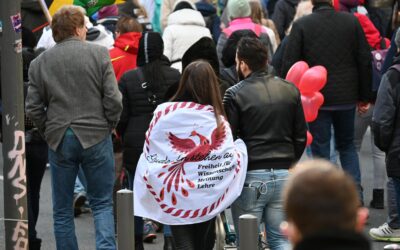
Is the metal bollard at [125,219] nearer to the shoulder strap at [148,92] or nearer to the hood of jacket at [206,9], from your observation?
the shoulder strap at [148,92]

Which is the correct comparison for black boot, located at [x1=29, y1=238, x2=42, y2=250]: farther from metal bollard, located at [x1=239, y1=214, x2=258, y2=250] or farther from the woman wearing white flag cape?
metal bollard, located at [x1=239, y1=214, x2=258, y2=250]

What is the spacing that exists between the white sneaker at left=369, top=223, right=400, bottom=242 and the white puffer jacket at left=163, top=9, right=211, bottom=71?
276 centimetres

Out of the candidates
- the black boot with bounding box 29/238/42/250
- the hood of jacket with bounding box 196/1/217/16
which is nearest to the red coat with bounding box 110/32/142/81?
the black boot with bounding box 29/238/42/250

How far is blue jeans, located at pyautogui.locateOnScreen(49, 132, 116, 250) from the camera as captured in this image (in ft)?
26.7

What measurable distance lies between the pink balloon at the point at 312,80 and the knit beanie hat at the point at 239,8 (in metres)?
2.77

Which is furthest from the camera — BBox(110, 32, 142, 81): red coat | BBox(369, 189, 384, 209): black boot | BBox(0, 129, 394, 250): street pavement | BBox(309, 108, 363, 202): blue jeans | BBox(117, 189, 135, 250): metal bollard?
BBox(369, 189, 384, 209): black boot

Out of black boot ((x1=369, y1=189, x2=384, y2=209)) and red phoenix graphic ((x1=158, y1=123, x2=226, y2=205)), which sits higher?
red phoenix graphic ((x1=158, y1=123, x2=226, y2=205))

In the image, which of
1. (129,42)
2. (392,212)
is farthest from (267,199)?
(129,42)

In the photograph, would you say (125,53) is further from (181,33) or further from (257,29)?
(257,29)

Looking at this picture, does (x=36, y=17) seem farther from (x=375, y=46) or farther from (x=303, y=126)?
(x=303, y=126)

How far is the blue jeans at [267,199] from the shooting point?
7.46 meters

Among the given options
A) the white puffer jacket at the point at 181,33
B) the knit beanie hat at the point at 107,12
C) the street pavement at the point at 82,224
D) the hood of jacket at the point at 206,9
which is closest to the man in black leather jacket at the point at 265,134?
the street pavement at the point at 82,224

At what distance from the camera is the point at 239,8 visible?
489 inches

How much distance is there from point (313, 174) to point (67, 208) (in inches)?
200
